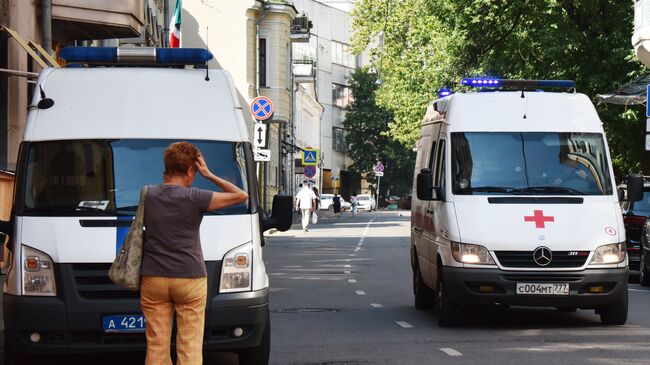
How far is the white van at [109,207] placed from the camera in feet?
30.7

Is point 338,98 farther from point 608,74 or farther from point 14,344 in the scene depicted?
point 14,344

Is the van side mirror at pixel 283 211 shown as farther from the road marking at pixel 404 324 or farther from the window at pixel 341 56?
the window at pixel 341 56

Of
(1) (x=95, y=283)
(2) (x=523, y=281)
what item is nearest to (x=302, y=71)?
(2) (x=523, y=281)

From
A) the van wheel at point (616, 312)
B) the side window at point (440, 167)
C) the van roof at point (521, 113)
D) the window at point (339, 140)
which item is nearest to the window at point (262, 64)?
the side window at point (440, 167)

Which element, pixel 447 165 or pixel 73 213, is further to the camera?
pixel 447 165

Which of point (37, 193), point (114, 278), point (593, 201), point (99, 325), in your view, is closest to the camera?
point (114, 278)

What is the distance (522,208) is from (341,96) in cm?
10062

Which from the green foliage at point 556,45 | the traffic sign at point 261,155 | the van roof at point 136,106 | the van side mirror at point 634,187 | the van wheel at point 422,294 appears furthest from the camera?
the green foliage at point 556,45

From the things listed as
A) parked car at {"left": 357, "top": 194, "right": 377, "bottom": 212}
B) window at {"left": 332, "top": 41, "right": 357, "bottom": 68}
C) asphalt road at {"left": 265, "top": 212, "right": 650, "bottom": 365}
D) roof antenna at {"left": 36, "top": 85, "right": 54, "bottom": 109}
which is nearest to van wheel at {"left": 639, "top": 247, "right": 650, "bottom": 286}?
asphalt road at {"left": 265, "top": 212, "right": 650, "bottom": 365}

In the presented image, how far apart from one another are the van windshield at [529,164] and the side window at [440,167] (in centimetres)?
26

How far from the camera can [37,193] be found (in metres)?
9.95

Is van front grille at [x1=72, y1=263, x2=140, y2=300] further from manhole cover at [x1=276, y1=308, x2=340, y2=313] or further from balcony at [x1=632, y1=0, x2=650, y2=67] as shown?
balcony at [x1=632, y1=0, x2=650, y2=67]

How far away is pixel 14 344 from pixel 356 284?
12.0 metres

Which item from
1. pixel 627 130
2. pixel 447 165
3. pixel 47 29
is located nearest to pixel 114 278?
pixel 447 165
